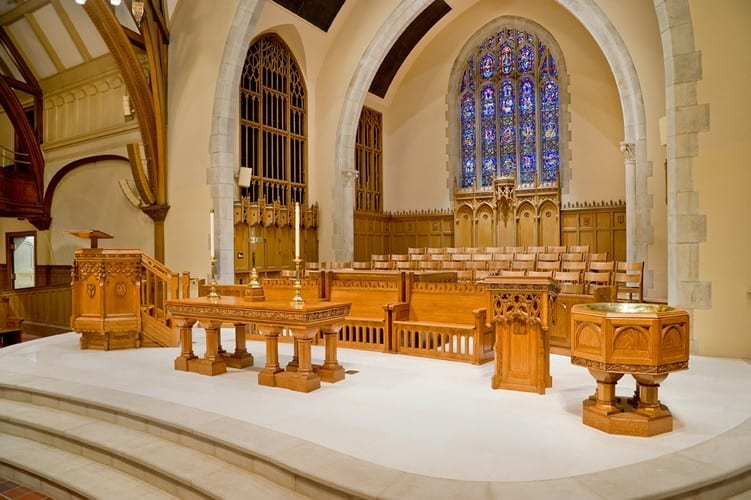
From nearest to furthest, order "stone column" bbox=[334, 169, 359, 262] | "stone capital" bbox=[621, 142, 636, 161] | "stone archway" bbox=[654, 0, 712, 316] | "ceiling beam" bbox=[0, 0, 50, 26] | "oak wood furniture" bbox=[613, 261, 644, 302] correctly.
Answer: "stone archway" bbox=[654, 0, 712, 316] → "oak wood furniture" bbox=[613, 261, 644, 302] → "stone capital" bbox=[621, 142, 636, 161] → "ceiling beam" bbox=[0, 0, 50, 26] → "stone column" bbox=[334, 169, 359, 262]

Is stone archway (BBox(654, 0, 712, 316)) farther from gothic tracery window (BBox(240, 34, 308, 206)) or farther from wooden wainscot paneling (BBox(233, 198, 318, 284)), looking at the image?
gothic tracery window (BBox(240, 34, 308, 206))

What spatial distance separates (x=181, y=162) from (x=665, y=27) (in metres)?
8.44

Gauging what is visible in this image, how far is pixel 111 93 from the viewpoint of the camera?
11812 millimetres

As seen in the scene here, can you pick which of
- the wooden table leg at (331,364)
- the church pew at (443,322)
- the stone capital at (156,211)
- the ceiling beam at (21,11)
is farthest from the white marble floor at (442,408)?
the ceiling beam at (21,11)

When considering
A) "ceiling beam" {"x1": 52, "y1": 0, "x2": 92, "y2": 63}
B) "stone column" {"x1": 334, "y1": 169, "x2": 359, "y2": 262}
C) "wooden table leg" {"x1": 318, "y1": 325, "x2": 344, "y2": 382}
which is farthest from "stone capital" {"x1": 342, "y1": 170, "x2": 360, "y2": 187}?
"wooden table leg" {"x1": 318, "y1": 325, "x2": 344, "y2": 382}

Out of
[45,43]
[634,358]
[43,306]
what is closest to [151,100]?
[45,43]

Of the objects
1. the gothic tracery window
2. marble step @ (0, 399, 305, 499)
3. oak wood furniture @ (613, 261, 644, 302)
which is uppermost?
the gothic tracery window

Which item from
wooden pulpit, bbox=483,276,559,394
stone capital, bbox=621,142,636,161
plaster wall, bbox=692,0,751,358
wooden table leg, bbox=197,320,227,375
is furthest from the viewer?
stone capital, bbox=621,142,636,161

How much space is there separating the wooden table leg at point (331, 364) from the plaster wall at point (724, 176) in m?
3.94

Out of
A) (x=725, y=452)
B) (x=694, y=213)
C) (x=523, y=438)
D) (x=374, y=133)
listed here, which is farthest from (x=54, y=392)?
(x=374, y=133)

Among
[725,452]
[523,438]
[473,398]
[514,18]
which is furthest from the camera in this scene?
[514,18]

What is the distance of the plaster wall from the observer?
5.52 metres

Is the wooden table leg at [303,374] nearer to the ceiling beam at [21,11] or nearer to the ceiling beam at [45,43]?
the ceiling beam at [21,11]

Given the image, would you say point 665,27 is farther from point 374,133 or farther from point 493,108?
point 374,133
